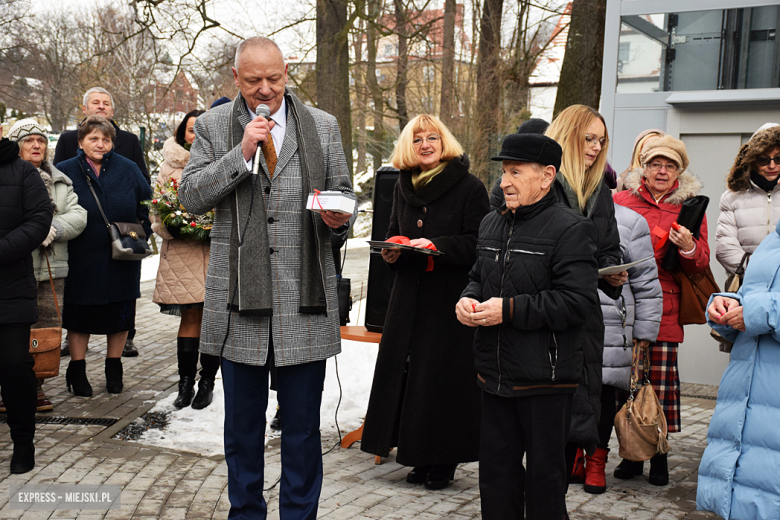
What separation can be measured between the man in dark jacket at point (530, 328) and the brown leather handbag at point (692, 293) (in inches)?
75.3

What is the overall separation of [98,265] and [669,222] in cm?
442

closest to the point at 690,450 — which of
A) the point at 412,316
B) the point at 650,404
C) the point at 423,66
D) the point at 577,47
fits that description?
the point at 650,404

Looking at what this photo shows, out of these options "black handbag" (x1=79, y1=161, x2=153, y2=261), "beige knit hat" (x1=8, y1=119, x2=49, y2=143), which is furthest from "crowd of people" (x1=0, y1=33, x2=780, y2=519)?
"black handbag" (x1=79, y1=161, x2=153, y2=261)

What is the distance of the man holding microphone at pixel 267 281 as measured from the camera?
3.38 metres

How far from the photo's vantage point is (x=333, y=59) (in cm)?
1085

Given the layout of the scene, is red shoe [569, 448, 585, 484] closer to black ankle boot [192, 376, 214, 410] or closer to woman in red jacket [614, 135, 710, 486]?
woman in red jacket [614, 135, 710, 486]

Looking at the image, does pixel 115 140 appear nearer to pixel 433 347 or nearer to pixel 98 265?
pixel 98 265

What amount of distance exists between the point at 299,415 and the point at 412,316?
1323 mm

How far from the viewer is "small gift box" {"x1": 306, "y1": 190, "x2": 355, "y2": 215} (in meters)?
3.29

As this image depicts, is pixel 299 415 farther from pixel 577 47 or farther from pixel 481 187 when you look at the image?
pixel 577 47

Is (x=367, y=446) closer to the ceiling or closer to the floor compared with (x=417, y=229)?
closer to the floor

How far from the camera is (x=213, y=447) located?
519cm

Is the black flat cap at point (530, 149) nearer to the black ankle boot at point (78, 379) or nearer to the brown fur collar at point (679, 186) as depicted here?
the brown fur collar at point (679, 186)

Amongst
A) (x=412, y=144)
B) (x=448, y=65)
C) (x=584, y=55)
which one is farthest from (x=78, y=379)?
(x=448, y=65)
